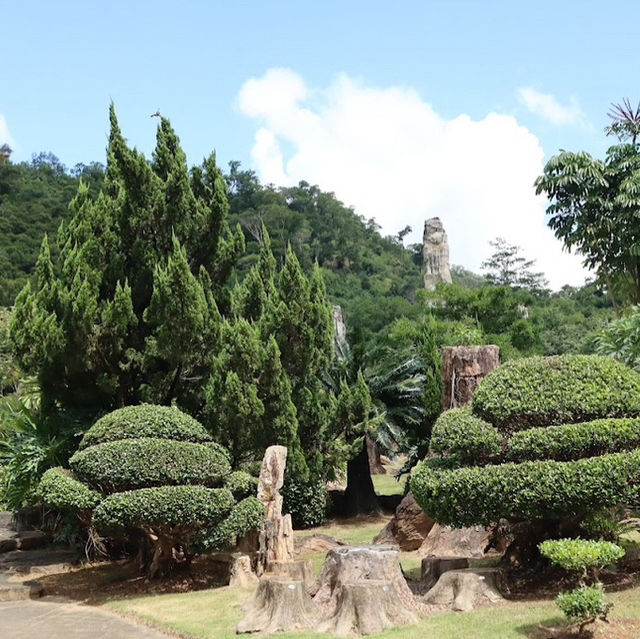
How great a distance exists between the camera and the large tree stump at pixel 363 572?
7125mm

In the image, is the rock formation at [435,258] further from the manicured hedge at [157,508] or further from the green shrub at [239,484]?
the manicured hedge at [157,508]

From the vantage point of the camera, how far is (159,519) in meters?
8.11

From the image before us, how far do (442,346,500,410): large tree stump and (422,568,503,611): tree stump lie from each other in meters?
3.65

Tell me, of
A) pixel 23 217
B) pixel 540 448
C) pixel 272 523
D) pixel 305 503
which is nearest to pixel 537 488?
pixel 540 448

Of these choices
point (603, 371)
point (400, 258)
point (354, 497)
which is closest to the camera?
point (603, 371)

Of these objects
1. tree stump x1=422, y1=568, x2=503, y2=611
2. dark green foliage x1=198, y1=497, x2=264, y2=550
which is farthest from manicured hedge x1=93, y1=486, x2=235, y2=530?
tree stump x1=422, y1=568, x2=503, y2=611

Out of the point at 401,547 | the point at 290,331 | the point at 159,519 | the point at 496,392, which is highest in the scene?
the point at 290,331

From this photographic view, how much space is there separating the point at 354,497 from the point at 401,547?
4.45 m

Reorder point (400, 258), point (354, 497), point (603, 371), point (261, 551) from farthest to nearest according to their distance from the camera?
point (400, 258)
point (354, 497)
point (261, 551)
point (603, 371)

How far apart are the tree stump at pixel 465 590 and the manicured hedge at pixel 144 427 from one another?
3.50m

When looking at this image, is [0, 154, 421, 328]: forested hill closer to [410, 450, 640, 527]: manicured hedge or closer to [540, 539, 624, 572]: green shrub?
[410, 450, 640, 527]: manicured hedge

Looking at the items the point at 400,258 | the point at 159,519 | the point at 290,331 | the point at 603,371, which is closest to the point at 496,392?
the point at 603,371

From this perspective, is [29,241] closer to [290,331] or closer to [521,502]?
[290,331]

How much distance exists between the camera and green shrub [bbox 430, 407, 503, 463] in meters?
7.11
